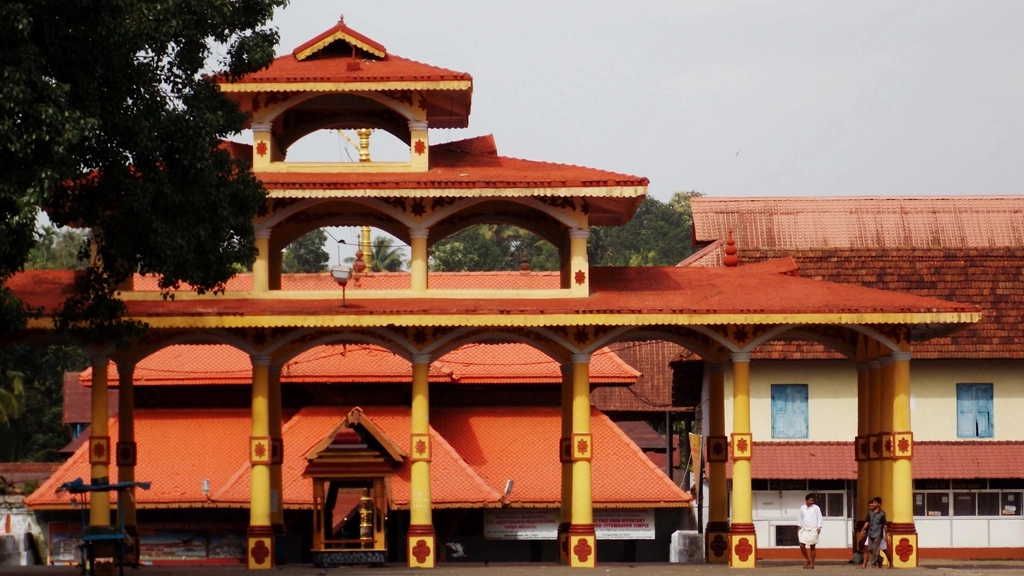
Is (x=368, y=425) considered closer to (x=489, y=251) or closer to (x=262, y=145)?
(x=262, y=145)

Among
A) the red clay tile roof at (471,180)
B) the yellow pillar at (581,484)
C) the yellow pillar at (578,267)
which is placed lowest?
the yellow pillar at (581,484)

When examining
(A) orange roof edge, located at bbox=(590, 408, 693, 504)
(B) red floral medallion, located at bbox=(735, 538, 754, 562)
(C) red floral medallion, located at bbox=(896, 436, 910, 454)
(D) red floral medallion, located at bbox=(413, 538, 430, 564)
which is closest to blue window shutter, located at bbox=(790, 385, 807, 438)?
(A) orange roof edge, located at bbox=(590, 408, 693, 504)

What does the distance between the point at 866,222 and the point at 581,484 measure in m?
19.7

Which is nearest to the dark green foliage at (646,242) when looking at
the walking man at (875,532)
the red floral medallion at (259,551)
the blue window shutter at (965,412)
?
the blue window shutter at (965,412)

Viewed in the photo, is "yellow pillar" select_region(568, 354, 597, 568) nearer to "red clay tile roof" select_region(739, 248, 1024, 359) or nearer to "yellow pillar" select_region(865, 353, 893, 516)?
"yellow pillar" select_region(865, 353, 893, 516)

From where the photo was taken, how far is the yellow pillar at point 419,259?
99.9ft

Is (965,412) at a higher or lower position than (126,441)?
higher

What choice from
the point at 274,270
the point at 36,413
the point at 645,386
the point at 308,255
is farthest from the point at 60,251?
the point at 274,270

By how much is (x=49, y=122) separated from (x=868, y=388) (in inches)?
629

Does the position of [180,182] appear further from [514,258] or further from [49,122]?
[514,258]

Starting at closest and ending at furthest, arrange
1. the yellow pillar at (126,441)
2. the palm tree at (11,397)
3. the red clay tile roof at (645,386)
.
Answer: the yellow pillar at (126,441) < the red clay tile roof at (645,386) < the palm tree at (11,397)

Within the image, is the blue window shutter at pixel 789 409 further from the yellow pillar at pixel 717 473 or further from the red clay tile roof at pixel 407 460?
the yellow pillar at pixel 717 473

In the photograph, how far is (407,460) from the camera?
1433 inches

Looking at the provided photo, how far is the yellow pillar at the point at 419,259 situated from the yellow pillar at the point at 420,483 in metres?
1.38
